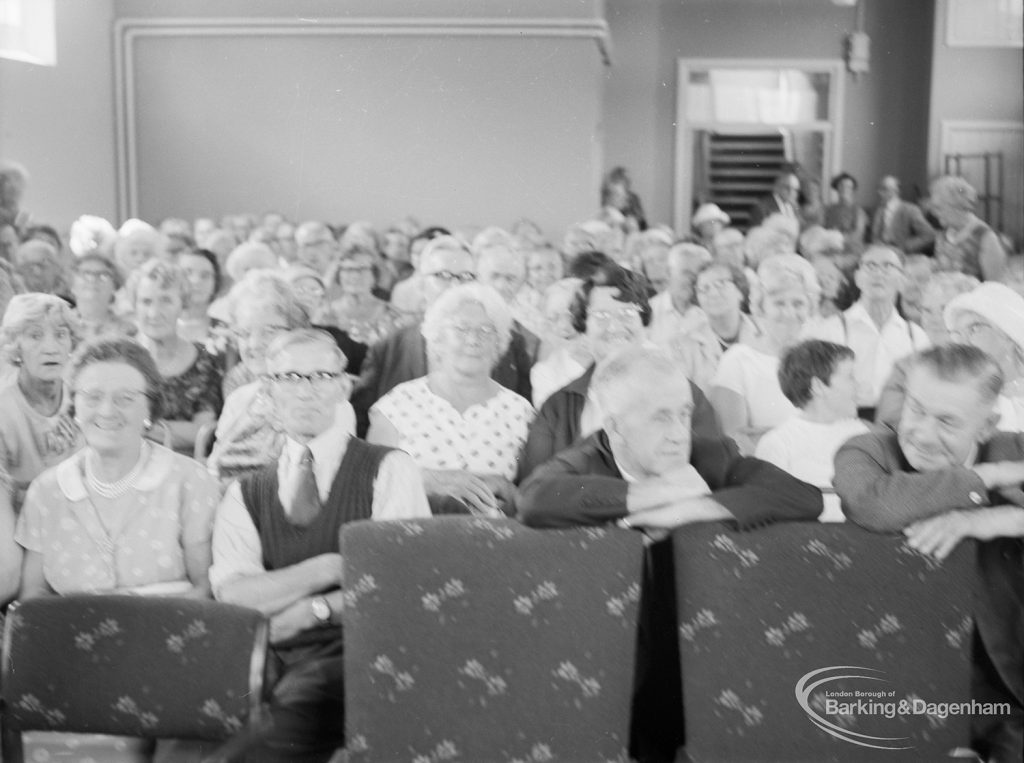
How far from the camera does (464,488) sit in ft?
9.08

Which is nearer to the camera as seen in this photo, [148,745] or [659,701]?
[148,745]

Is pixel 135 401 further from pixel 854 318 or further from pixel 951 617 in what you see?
pixel 854 318

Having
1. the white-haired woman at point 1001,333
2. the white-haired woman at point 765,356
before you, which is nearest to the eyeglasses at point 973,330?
the white-haired woman at point 1001,333

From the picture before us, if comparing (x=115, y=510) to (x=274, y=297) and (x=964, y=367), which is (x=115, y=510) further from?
(x=964, y=367)

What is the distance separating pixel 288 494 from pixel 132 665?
1.87 ft

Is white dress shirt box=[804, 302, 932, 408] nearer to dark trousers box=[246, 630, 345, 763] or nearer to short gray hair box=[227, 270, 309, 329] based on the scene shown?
short gray hair box=[227, 270, 309, 329]

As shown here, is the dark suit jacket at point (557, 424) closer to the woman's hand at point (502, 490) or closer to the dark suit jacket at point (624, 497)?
the woman's hand at point (502, 490)

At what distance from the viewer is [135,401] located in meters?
2.29

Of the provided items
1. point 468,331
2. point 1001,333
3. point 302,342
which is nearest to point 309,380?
point 302,342

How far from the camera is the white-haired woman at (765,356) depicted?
→ 3387 mm

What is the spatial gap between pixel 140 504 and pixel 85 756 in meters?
0.56

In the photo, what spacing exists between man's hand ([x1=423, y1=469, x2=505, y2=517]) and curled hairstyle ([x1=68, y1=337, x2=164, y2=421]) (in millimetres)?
737

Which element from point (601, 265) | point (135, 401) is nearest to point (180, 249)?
point (601, 265)

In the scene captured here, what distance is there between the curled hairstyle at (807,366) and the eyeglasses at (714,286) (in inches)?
50.3
